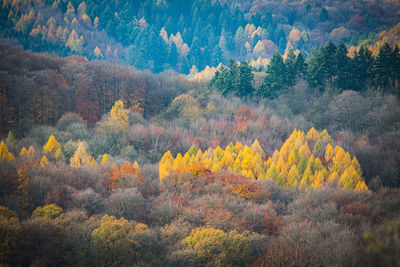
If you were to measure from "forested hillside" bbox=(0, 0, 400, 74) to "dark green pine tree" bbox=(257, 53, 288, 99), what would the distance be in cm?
4049

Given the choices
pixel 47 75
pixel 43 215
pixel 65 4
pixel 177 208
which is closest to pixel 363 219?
pixel 177 208

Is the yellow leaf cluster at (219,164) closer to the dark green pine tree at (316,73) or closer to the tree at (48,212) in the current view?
the tree at (48,212)

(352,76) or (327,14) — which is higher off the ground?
(327,14)

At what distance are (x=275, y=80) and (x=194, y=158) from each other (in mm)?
42101

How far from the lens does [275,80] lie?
263ft

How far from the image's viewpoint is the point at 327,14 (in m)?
193

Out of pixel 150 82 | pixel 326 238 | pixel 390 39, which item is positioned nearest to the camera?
pixel 326 238

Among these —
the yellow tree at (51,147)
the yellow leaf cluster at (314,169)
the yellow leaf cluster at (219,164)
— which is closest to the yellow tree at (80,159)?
the yellow tree at (51,147)

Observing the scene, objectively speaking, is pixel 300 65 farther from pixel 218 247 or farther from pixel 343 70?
pixel 218 247

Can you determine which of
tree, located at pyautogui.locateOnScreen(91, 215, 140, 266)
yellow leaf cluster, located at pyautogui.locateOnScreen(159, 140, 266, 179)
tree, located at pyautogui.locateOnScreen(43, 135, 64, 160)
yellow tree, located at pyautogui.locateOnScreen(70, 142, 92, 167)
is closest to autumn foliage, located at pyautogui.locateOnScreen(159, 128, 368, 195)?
yellow leaf cluster, located at pyautogui.locateOnScreen(159, 140, 266, 179)

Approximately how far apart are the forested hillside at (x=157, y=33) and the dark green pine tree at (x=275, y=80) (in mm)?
40489

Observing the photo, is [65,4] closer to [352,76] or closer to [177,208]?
[352,76]

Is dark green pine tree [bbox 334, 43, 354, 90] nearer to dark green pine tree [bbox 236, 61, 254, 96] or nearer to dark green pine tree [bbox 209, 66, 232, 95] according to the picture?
dark green pine tree [bbox 236, 61, 254, 96]

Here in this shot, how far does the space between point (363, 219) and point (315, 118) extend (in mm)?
51469
